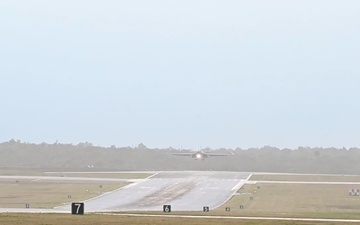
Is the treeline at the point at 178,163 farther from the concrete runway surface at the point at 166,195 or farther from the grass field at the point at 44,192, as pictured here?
the grass field at the point at 44,192

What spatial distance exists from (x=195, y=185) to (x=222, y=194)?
15062 mm

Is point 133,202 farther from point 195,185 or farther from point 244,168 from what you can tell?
point 244,168

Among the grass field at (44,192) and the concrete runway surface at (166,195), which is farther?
the grass field at (44,192)

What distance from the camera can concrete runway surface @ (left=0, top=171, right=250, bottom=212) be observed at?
72.6 meters

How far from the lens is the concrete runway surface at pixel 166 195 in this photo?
7256cm

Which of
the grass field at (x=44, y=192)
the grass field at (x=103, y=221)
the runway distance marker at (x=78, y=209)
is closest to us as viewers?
the grass field at (x=103, y=221)

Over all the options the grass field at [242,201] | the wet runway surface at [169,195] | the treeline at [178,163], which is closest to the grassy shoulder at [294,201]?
the grass field at [242,201]

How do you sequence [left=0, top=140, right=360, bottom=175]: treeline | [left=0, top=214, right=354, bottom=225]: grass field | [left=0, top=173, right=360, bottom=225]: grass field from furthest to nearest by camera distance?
[left=0, top=140, right=360, bottom=175]: treeline, [left=0, top=173, right=360, bottom=225]: grass field, [left=0, top=214, right=354, bottom=225]: grass field

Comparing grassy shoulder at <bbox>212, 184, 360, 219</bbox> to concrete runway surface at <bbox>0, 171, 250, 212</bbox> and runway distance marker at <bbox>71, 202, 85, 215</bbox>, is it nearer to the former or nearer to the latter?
concrete runway surface at <bbox>0, 171, 250, 212</bbox>

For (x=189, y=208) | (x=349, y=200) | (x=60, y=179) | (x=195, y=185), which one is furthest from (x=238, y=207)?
(x=60, y=179)

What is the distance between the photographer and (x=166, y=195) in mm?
88438

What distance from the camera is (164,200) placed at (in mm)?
81750

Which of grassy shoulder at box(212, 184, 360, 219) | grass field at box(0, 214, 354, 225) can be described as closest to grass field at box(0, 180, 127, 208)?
grassy shoulder at box(212, 184, 360, 219)

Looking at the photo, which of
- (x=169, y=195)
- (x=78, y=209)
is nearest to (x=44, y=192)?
(x=169, y=195)
